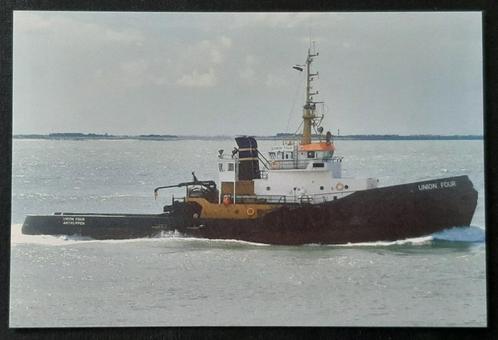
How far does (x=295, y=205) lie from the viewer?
3.48 m

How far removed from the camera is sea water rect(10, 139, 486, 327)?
3.38 metres

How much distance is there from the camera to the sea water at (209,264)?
338cm

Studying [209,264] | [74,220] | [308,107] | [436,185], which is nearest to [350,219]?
[436,185]

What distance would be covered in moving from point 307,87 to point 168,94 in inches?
25.9

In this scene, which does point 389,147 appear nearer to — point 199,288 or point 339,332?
point 339,332

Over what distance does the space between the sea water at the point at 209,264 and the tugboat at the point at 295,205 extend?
0.14ft

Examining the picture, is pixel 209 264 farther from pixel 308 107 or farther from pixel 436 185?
pixel 436 185

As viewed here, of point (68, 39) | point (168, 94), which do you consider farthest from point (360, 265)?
point (68, 39)

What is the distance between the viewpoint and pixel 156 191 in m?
3.47

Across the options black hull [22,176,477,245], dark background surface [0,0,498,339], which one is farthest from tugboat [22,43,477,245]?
dark background surface [0,0,498,339]

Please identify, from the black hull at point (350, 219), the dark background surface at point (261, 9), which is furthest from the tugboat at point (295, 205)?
the dark background surface at point (261, 9)

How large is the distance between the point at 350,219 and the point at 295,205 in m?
0.27

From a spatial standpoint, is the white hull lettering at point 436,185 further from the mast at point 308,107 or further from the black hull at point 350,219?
the mast at point 308,107

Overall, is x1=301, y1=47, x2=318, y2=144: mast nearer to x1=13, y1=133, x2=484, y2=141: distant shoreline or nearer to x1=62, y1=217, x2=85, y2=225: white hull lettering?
x1=13, y1=133, x2=484, y2=141: distant shoreline
